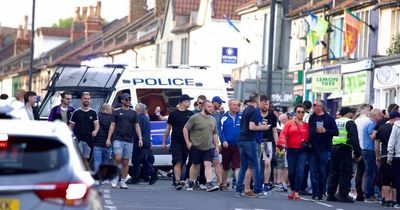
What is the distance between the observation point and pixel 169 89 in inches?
1276

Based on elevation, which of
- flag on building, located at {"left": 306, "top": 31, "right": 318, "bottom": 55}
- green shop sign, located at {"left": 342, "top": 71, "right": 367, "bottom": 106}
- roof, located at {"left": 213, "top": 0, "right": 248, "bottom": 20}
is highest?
roof, located at {"left": 213, "top": 0, "right": 248, "bottom": 20}

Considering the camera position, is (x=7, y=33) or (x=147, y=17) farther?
(x=7, y=33)

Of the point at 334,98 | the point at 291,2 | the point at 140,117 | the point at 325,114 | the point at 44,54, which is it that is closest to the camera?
the point at 325,114

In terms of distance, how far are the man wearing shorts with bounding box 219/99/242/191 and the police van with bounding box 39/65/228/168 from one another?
4.86 meters

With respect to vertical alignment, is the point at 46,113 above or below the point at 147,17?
below

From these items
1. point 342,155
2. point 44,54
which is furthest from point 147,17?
point 342,155

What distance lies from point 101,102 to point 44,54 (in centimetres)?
10267

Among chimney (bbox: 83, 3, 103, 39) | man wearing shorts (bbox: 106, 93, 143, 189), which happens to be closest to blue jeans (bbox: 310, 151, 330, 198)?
man wearing shorts (bbox: 106, 93, 143, 189)

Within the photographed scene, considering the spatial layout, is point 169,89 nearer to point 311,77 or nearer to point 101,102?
point 101,102

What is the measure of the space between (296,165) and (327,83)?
30807 millimetres

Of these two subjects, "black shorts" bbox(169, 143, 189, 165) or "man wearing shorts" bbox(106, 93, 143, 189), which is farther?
"black shorts" bbox(169, 143, 189, 165)

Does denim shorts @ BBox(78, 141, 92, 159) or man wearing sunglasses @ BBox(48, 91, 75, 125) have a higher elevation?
man wearing sunglasses @ BBox(48, 91, 75, 125)

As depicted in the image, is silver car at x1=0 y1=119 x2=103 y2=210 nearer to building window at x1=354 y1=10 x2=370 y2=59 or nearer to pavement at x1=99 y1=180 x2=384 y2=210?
pavement at x1=99 y1=180 x2=384 y2=210

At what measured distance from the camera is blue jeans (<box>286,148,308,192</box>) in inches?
955
